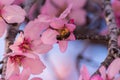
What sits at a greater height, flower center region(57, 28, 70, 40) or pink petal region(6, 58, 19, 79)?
flower center region(57, 28, 70, 40)

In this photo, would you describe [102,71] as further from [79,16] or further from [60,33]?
[79,16]

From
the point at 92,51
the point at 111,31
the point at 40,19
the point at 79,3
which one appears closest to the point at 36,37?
the point at 40,19

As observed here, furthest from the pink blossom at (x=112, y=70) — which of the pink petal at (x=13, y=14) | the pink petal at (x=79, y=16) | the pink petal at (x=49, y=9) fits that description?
the pink petal at (x=79, y=16)

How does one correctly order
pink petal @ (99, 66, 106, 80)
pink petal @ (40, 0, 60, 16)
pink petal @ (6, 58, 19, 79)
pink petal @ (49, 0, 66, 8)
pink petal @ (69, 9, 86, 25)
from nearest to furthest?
pink petal @ (99, 66, 106, 80) → pink petal @ (6, 58, 19, 79) → pink petal @ (40, 0, 60, 16) → pink petal @ (49, 0, 66, 8) → pink petal @ (69, 9, 86, 25)

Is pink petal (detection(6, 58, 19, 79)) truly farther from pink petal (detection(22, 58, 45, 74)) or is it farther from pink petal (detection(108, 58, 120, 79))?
pink petal (detection(108, 58, 120, 79))

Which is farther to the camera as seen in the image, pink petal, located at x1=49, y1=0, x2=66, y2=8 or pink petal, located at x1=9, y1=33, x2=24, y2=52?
pink petal, located at x1=49, y1=0, x2=66, y2=8

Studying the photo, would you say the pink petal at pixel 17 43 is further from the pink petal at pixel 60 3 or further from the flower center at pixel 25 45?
the pink petal at pixel 60 3

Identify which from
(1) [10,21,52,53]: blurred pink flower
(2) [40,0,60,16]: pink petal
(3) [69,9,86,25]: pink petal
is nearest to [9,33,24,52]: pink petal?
(1) [10,21,52,53]: blurred pink flower
